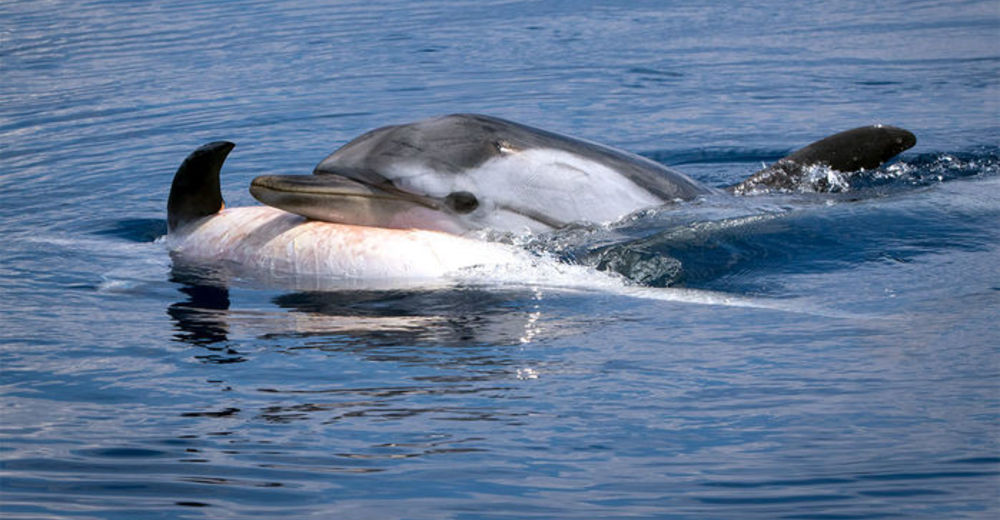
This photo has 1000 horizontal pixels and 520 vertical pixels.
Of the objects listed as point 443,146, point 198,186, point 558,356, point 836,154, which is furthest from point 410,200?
point 836,154

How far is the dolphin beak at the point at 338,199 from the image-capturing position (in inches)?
290

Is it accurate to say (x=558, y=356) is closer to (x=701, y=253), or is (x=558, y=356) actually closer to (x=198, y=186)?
(x=701, y=253)

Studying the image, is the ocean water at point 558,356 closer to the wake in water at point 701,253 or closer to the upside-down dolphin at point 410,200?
the wake in water at point 701,253

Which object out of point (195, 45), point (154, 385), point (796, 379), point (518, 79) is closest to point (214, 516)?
point (154, 385)

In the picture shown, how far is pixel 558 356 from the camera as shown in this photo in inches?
244

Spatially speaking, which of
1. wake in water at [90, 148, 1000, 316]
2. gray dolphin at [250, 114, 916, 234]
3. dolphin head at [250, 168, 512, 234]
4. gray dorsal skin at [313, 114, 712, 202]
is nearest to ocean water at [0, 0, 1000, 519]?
wake in water at [90, 148, 1000, 316]

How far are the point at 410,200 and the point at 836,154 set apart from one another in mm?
3509

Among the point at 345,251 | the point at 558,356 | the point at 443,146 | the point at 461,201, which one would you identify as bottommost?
the point at 558,356

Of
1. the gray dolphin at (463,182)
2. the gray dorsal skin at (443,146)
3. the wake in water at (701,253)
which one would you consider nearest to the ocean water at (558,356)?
the wake in water at (701,253)

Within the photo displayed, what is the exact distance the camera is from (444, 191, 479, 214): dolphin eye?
775 cm

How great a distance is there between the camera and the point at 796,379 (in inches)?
227

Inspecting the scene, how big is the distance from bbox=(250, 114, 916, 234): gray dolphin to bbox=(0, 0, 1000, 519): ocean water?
0.28 metres

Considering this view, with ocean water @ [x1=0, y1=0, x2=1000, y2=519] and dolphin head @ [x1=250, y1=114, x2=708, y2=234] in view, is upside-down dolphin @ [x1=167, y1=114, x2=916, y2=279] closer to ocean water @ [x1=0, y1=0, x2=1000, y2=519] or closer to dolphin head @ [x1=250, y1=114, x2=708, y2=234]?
dolphin head @ [x1=250, y1=114, x2=708, y2=234]

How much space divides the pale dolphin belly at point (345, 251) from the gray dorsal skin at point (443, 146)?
0.33m
